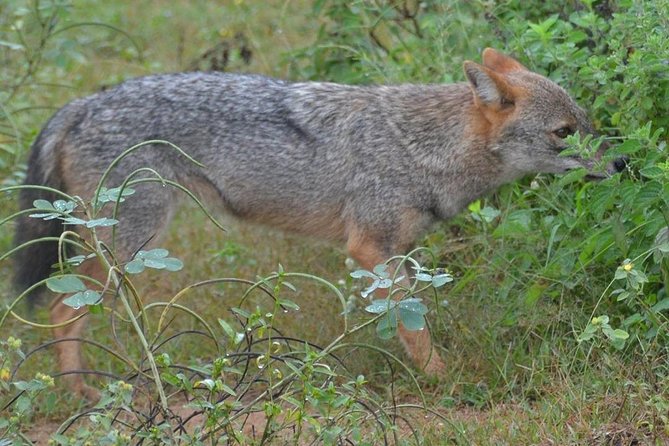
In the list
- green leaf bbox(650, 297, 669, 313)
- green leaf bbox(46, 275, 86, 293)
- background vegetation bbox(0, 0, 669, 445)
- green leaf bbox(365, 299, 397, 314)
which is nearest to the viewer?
green leaf bbox(46, 275, 86, 293)

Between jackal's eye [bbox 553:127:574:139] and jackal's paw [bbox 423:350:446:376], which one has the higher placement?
jackal's eye [bbox 553:127:574:139]

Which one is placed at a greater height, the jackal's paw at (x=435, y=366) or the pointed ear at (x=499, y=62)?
the pointed ear at (x=499, y=62)

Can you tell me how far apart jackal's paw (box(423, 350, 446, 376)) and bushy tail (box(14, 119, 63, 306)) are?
201 centimetres

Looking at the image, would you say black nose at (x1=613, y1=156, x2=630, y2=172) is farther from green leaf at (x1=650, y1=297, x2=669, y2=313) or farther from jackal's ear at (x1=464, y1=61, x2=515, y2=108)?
green leaf at (x1=650, y1=297, x2=669, y2=313)

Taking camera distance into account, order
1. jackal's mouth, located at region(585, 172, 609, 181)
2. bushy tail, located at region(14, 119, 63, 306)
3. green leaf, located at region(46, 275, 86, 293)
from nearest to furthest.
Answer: green leaf, located at region(46, 275, 86, 293)
jackal's mouth, located at region(585, 172, 609, 181)
bushy tail, located at region(14, 119, 63, 306)

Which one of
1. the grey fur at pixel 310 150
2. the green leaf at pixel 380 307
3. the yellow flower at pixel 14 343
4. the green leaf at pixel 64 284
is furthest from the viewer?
the grey fur at pixel 310 150

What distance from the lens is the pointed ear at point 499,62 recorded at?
18.6 ft

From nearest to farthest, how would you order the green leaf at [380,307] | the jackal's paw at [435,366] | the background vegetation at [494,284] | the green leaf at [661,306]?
1. the green leaf at [380,307]
2. the background vegetation at [494,284]
3. the green leaf at [661,306]
4. the jackal's paw at [435,366]

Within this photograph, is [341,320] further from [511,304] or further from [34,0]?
[34,0]

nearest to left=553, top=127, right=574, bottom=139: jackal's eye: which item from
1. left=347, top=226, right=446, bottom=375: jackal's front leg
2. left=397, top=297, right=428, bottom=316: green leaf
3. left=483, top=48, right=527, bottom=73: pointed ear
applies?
left=483, top=48, right=527, bottom=73: pointed ear

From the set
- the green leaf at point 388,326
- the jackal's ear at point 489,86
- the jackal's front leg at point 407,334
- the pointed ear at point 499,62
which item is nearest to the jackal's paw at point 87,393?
the jackal's front leg at point 407,334

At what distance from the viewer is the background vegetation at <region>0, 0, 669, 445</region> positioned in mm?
4344

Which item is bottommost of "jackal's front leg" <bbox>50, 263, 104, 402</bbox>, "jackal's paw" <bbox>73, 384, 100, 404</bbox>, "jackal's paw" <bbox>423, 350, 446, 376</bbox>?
"jackal's paw" <bbox>73, 384, 100, 404</bbox>

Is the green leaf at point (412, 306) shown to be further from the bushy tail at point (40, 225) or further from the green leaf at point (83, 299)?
the bushy tail at point (40, 225)
